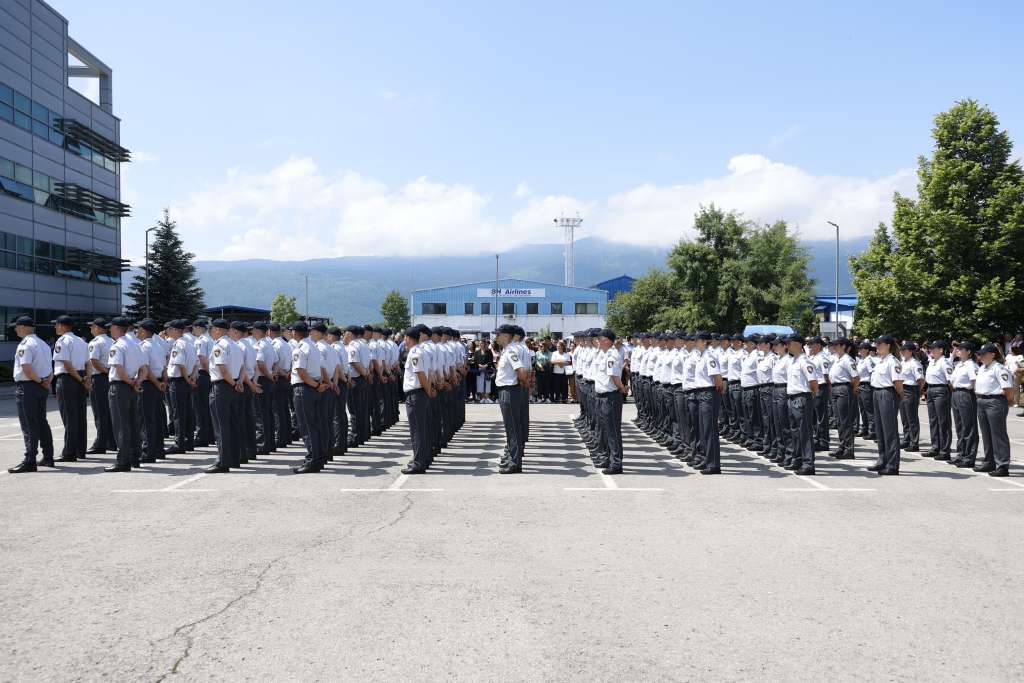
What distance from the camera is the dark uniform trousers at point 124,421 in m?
11.0

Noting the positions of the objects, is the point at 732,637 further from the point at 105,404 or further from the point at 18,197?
the point at 18,197

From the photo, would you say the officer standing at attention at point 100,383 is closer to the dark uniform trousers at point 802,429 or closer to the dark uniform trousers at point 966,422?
the dark uniform trousers at point 802,429

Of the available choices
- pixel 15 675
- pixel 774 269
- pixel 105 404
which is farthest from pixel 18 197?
pixel 774 269

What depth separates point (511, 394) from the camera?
37.2 feet

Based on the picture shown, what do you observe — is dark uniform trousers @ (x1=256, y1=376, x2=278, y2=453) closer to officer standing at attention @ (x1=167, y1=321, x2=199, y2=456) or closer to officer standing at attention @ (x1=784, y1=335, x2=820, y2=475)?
officer standing at attention @ (x1=167, y1=321, x2=199, y2=456)

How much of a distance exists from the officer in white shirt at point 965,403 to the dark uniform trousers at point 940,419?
344 mm

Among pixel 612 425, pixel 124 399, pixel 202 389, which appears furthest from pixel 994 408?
pixel 124 399

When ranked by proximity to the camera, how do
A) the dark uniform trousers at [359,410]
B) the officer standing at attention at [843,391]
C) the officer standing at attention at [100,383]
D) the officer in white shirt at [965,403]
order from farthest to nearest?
the dark uniform trousers at [359,410] → the officer standing at attention at [843,391] → the officer standing at attention at [100,383] → the officer in white shirt at [965,403]

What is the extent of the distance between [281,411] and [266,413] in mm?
636

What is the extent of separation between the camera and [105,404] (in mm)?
12695

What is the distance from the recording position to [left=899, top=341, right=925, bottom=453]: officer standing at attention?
1357 centimetres

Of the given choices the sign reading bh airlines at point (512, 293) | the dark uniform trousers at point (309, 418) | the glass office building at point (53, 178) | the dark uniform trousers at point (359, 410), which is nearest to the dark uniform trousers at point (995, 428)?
the dark uniform trousers at point (309, 418)

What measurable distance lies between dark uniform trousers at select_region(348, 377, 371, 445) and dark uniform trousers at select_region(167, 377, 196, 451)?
2.67m

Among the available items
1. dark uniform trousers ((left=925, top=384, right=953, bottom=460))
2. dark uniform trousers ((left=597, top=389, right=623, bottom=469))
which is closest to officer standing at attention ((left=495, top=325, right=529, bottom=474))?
dark uniform trousers ((left=597, top=389, right=623, bottom=469))
